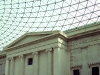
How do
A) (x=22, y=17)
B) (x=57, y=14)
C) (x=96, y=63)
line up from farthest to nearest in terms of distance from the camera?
1. (x=22, y=17)
2. (x=57, y=14)
3. (x=96, y=63)

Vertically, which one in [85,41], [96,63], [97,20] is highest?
[97,20]

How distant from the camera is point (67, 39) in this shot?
34.9m

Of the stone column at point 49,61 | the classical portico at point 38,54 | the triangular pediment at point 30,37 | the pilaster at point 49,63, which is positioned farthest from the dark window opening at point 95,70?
the triangular pediment at point 30,37

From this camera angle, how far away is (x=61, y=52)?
1313 inches

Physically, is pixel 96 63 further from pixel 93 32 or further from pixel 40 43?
pixel 40 43

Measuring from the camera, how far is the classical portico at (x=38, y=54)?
32.8 m

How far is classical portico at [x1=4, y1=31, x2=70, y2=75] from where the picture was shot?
108 feet

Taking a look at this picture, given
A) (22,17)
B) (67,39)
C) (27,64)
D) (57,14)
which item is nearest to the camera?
(67,39)

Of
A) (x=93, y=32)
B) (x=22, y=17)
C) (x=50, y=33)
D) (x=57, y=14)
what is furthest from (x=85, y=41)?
(x=22, y=17)

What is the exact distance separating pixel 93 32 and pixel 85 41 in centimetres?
212

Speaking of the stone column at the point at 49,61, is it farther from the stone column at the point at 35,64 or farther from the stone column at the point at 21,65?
the stone column at the point at 21,65

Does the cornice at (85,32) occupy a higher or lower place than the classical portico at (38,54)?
higher

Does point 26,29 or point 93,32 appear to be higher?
point 26,29

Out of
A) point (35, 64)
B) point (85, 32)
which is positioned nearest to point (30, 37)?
point (35, 64)
